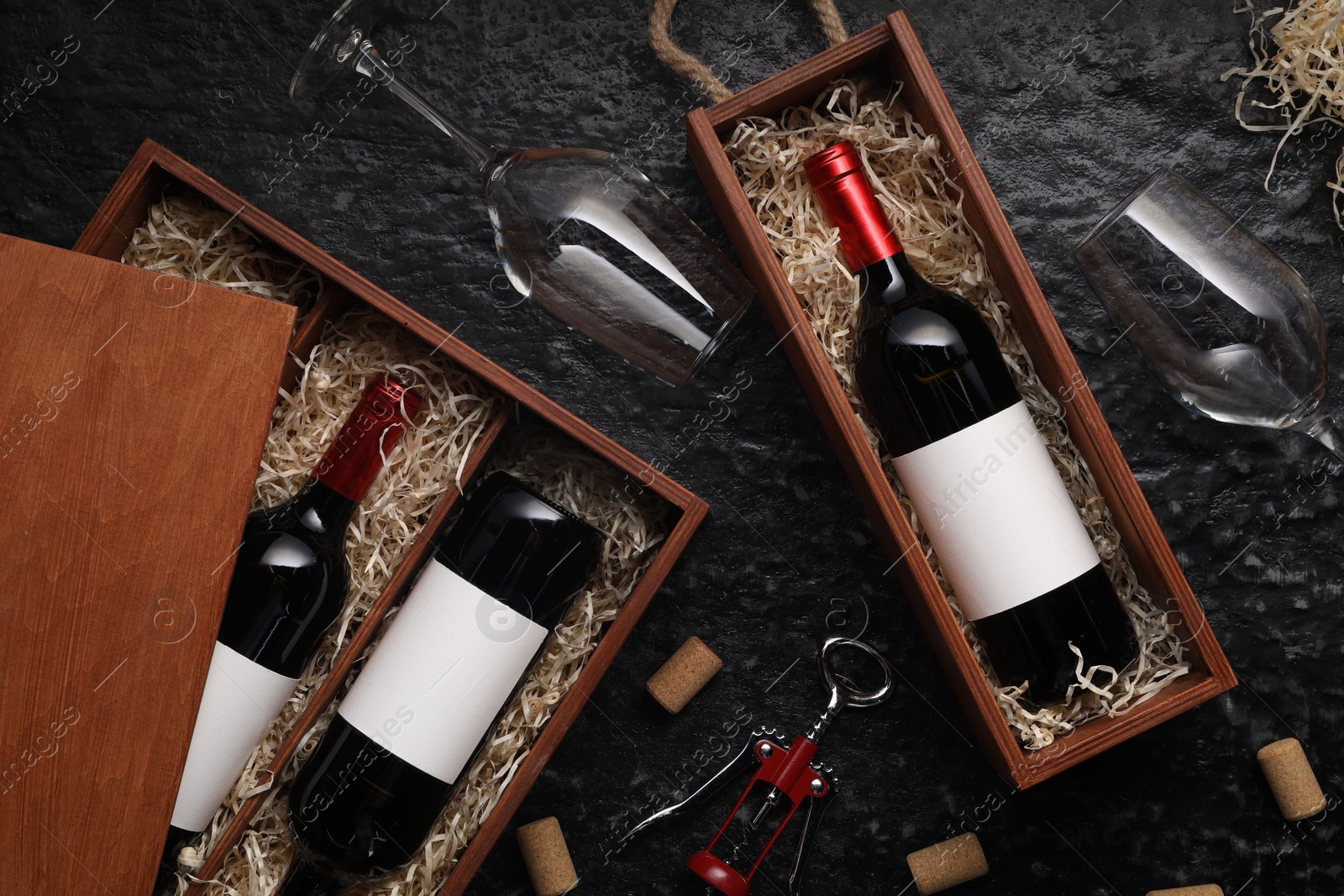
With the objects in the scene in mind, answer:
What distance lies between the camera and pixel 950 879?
5.71 ft

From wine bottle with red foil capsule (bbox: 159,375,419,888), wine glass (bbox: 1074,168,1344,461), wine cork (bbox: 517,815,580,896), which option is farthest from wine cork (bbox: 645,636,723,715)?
wine glass (bbox: 1074,168,1344,461)

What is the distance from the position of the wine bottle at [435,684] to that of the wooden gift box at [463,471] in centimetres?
9

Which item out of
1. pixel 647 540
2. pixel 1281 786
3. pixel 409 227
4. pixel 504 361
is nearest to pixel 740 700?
pixel 647 540

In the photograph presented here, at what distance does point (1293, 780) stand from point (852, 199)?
1522 mm

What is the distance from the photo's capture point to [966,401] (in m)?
1.42

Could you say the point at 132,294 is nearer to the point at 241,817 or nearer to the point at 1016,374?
the point at 241,817

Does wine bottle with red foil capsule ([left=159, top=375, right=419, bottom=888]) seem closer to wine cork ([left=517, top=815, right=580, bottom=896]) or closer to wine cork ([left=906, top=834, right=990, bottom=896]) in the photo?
wine cork ([left=517, top=815, right=580, bottom=896])

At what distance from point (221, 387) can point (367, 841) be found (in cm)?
80

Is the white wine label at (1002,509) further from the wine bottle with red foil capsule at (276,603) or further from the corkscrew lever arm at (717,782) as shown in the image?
the wine bottle with red foil capsule at (276,603)

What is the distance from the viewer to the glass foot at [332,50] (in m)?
1.48

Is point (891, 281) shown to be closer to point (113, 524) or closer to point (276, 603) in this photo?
point (276, 603)

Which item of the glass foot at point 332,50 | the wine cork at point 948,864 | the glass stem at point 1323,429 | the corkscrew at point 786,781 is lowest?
the wine cork at point 948,864

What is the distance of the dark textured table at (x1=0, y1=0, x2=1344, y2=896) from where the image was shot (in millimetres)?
1796

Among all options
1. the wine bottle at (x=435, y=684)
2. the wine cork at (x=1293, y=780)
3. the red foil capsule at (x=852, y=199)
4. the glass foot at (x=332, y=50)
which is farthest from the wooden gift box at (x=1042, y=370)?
the glass foot at (x=332, y=50)
